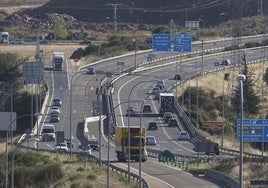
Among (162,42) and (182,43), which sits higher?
(162,42)

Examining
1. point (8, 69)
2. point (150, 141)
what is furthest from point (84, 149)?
point (8, 69)

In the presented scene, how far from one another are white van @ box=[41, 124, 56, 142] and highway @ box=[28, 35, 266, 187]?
1.92 feet

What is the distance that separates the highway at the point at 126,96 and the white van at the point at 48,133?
0.58 meters

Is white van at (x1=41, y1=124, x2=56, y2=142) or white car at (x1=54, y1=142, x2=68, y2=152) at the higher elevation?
white van at (x1=41, y1=124, x2=56, y2=142)

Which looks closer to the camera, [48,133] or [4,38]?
[48,133]

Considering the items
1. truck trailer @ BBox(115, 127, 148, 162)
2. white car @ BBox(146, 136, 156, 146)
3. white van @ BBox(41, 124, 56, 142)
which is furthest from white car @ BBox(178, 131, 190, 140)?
truck trailer @ BBox(115, 127, 148, 162)

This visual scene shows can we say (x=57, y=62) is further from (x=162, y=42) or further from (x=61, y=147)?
(x=61, y=147)

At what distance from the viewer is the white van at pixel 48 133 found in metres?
96.9

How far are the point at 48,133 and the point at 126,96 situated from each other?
2029 cm

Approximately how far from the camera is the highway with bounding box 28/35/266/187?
8244 cm

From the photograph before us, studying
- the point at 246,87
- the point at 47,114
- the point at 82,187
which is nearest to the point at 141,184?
the point at 82,187

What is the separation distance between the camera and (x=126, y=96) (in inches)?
4653

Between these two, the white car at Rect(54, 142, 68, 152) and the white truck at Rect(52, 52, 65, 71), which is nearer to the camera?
the white car at Rect(54, 142, 68, 152)

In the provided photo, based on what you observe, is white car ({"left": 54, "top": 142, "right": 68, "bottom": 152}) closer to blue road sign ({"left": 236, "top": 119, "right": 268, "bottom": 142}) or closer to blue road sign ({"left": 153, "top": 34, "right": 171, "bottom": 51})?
blue road sign ({"left": 236, "top": 119, "right": 268, "bottom": 142})
